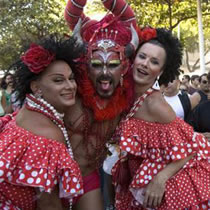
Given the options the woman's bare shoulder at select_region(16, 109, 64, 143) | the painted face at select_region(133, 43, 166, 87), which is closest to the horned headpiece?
the painted face at select_region(133, 43, 166, 87)

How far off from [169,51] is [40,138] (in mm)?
1453

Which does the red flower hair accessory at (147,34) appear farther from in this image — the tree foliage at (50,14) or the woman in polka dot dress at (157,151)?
the tree foliage at (50,14)

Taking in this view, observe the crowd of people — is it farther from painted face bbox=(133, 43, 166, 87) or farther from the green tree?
the green tree

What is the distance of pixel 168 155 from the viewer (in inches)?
110

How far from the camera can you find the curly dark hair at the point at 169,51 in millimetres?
3131

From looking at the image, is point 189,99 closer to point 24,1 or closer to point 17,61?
point 17,61

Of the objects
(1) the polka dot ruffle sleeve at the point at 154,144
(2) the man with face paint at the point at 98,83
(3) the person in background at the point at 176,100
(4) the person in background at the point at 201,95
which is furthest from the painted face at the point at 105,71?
(4) the person in background at the point at 201,95

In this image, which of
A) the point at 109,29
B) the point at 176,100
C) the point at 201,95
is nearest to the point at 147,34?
the point at 109,29

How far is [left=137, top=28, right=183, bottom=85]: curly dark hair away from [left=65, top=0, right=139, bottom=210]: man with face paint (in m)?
0.23

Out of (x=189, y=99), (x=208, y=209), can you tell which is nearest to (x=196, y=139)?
(x=208, y=209)

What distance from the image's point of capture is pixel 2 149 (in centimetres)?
235

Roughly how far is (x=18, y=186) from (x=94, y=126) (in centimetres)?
98

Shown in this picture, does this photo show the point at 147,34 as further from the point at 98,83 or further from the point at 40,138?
the point at 40,138

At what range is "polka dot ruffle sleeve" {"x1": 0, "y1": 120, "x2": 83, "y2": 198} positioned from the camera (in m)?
2.31
